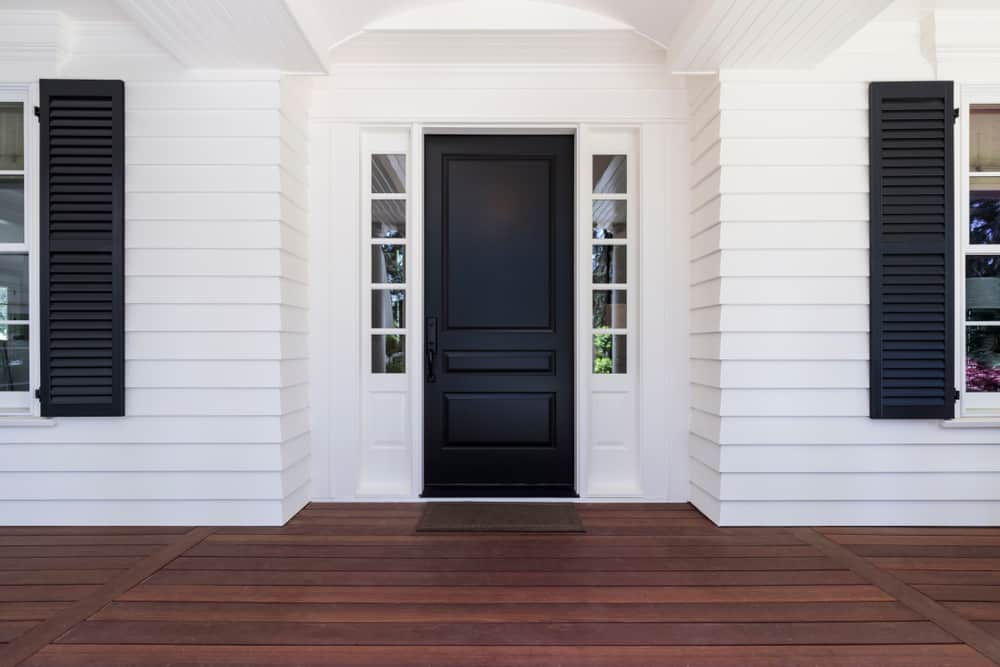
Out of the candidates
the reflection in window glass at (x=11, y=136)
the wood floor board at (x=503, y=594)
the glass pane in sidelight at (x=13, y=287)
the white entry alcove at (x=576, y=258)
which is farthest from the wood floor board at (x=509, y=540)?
the reflection in window glass at (x=11, y=136)

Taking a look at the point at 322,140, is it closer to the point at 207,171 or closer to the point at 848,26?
the point at 207,171

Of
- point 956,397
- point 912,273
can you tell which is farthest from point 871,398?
point 912,273

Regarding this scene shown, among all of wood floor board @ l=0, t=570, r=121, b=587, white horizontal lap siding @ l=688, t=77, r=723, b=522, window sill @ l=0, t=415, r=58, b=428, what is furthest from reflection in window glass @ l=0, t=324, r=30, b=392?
white horizontal lap siding @ l=688, t=77, r=723, b=522

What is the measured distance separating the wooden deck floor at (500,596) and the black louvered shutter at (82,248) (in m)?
0.72

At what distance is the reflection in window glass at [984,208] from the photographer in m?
2.86

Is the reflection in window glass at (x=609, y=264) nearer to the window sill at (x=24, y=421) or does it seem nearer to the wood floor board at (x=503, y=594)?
the wood floor board at (x=503, y=594)

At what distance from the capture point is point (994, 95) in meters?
2.81

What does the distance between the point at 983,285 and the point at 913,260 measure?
48 centimetres

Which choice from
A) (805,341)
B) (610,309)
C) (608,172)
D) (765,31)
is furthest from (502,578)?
(765,31)

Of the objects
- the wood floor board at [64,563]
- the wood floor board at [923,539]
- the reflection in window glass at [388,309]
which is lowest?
the wood floor board at [64,563]

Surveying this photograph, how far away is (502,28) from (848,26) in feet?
5.28

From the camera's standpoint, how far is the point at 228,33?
250 centimetres

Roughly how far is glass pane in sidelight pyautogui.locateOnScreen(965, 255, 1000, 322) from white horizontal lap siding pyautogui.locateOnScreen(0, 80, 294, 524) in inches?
138

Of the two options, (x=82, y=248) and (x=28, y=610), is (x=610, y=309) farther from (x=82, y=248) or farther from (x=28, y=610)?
(x=28, y=610)
